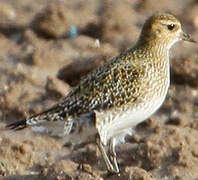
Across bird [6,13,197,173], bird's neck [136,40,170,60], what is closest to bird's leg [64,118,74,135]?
bird [6,13,197,173]

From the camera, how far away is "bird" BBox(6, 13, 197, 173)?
30.5 ft

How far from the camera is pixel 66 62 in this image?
1284cm

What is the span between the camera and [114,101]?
30.7 ft

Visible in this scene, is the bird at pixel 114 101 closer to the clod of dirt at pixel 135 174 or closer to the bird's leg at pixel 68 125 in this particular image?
the bird's leg at pixel 68 125

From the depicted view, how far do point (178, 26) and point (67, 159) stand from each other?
2053 millimetres

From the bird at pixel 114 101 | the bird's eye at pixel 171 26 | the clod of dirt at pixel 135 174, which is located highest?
the bird's eye at pixel 171 26

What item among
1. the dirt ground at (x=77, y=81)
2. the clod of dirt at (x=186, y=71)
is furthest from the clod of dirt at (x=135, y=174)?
the clod of dirt at (x=186, y=71)

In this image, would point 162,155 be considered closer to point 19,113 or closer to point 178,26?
point 178,26

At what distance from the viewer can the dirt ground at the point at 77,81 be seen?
9.63 metres

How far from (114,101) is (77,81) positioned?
2848 mm

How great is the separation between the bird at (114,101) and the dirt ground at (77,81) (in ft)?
0.83

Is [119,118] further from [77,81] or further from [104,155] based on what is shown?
[77,81]

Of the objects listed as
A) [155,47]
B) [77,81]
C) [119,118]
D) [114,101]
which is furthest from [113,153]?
[77,81]

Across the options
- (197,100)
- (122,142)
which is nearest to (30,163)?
(122,142)
